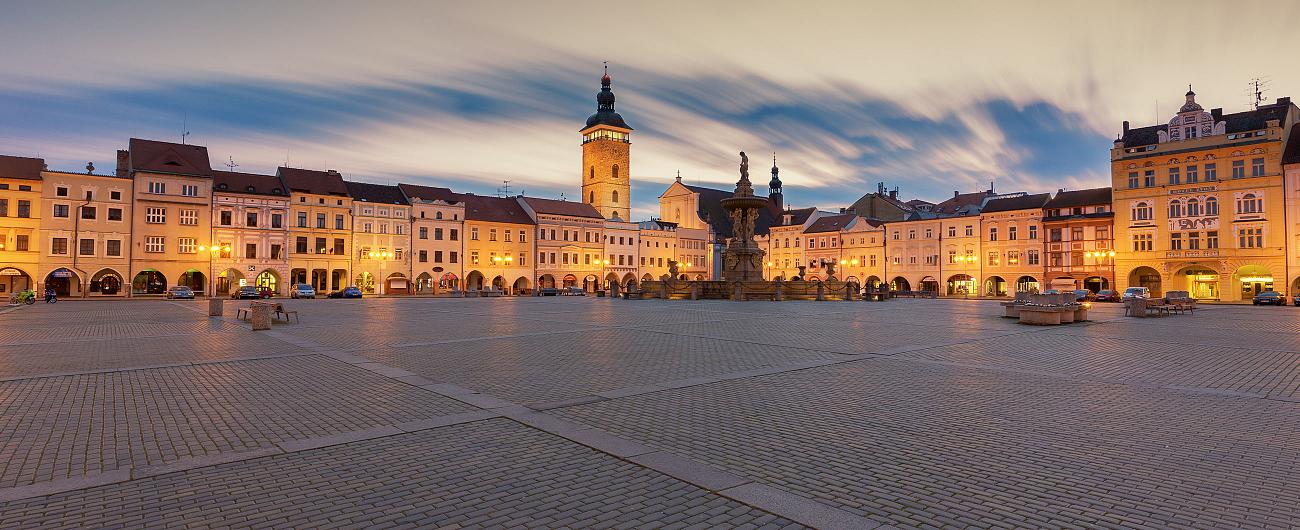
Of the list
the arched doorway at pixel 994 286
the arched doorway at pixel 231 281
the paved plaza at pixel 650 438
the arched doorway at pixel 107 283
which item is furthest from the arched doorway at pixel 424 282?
the arched doorway at pixel 994 286

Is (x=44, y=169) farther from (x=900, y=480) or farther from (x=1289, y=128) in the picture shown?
(x=1289, y=128)

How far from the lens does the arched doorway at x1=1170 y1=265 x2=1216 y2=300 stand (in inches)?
2106

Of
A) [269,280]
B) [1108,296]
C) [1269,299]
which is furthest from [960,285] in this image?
[269,280]

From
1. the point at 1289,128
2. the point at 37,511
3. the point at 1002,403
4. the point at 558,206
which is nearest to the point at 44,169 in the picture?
the point at 558,206

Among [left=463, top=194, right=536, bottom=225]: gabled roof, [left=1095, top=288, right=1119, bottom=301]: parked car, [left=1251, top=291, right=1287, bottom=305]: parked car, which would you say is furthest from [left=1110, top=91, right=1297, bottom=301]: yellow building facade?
[left=463, top=194, right=536, bottom=225]: gabled roof

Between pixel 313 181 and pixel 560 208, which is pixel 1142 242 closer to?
pixel 560 208

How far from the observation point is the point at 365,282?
218 ft

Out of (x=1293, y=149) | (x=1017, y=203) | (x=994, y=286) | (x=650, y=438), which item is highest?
(x=1293, y=149)

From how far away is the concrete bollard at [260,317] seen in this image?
19469 mm

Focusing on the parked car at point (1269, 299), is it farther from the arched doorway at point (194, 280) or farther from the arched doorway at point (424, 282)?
the arched doorway at point (194, 280)

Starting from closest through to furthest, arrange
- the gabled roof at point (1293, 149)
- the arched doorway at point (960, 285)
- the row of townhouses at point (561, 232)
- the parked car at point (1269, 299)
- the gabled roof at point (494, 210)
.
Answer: the parked car at point (1269, 299) → the gabled roof at point (1293, 149) → the row of townhouses at point (561, 232) → the arched doorway at point (960, 285) → the gabled roof at point (494, 210)

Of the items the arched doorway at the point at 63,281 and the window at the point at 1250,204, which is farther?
the arched doorway at the point at 63,281

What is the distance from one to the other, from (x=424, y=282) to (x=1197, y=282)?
225 feet

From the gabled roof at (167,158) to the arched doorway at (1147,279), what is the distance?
79.8 metres
